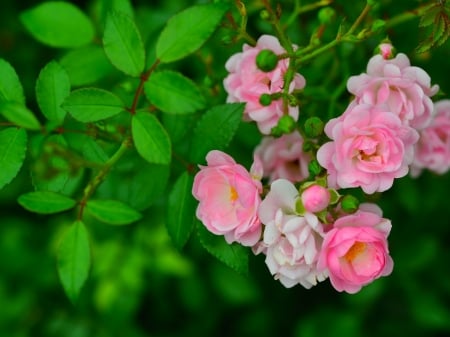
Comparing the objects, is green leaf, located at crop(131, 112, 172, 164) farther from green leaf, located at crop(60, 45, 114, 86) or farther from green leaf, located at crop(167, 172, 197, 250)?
green leaf, located at crop(60, 45, 114, 86)

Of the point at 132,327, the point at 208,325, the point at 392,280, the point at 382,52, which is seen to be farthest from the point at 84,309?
the point at 382,52

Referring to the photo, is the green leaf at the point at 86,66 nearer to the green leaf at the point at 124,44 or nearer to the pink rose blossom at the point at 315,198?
the green leaf at the point at 124,44

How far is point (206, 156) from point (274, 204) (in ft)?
0.48

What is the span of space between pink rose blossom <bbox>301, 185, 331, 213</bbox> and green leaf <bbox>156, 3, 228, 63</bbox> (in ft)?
0.99

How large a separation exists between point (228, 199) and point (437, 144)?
1.60 feet

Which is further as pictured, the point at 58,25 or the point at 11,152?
the point at 58,25

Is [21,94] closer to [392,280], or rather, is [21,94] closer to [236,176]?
[236,176]

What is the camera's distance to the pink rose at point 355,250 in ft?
3.33

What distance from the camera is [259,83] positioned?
118 centimetres

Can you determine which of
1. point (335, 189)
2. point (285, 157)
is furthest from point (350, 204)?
point (285, 157)

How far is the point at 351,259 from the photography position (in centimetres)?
105

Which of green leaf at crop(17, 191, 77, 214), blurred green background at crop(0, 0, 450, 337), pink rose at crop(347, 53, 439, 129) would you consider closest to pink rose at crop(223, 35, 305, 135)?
pink rose at crop(347, 53, 439, 129)

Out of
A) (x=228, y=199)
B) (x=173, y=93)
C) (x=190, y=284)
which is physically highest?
(x=173, y=93)

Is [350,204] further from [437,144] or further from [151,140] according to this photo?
[437,144]
